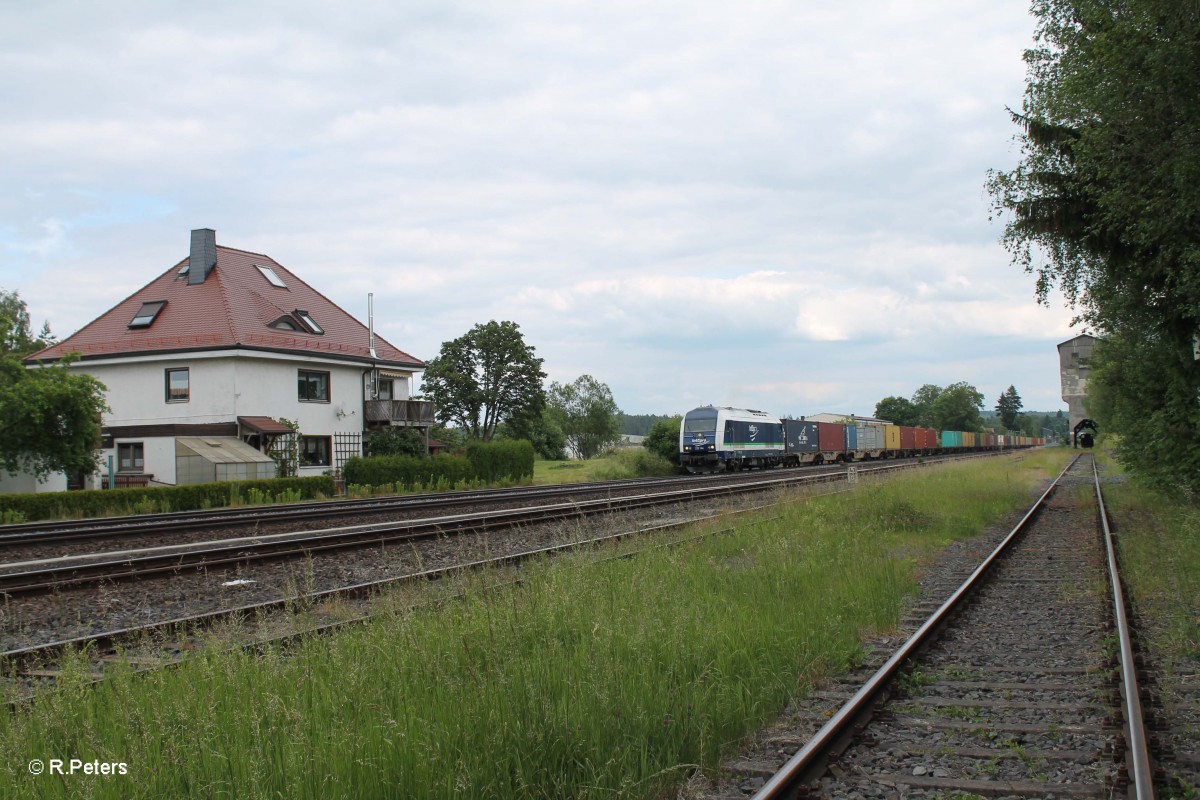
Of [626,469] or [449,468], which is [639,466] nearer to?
[626,469]

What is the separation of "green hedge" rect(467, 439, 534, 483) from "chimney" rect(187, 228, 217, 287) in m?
15.6

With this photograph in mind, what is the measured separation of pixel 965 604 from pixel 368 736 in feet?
23.2

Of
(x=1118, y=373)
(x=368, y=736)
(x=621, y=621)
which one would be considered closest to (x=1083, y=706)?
(x=621, y=621)

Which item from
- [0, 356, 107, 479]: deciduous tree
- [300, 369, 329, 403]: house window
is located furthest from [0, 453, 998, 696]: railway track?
[300, 369, 329, 403]: house window

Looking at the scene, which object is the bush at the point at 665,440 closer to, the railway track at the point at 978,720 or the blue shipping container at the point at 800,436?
the blue shipping container at the point at 800,436

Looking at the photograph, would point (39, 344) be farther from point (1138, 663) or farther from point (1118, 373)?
point (1138, 663)

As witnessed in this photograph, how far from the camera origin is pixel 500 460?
38125 mm

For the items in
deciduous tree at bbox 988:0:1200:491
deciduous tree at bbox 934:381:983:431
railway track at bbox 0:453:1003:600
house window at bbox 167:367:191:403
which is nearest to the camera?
railway track at bbox 0:453:1003:600

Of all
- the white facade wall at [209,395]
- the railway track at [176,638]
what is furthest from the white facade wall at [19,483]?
the railway track at [176,638]

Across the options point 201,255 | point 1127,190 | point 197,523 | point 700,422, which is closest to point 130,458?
point 201,255

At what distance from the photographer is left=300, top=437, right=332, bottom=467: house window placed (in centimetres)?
3769

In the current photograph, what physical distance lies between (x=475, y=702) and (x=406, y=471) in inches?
1136

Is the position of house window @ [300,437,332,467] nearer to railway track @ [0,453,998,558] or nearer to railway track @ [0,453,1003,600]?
railway track @ [0,453,998,558]

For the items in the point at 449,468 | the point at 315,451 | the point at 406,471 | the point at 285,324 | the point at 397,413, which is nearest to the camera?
the point at 406,471
